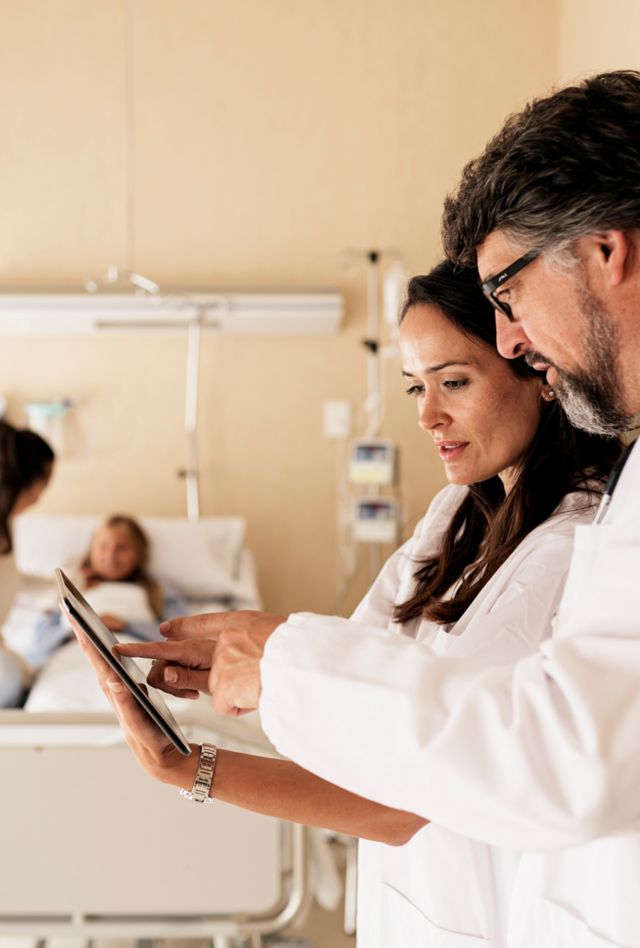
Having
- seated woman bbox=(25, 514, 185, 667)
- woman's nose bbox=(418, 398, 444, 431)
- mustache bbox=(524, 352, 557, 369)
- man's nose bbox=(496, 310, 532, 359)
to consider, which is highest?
man's nose bbox=(496, 310, 532, 359)

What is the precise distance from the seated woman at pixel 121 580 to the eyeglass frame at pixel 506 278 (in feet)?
9.63

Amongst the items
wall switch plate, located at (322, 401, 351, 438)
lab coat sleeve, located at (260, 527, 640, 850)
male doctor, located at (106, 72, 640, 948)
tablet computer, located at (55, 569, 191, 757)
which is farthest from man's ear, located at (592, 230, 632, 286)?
wall switch plate, located at (322, 401, 351, 438)

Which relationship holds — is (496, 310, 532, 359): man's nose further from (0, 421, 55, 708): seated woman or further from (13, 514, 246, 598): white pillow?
(13, 514, 246, 598): white pillow

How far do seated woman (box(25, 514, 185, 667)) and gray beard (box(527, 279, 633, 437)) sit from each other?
9.76ft

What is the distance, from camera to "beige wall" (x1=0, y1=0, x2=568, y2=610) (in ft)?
16.0

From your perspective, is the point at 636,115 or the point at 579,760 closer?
the point at 579,760

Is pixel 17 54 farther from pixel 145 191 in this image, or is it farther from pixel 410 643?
pixel 410 643

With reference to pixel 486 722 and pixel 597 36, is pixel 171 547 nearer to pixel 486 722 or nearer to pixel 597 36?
pixel 597 36

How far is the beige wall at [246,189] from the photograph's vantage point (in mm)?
4879

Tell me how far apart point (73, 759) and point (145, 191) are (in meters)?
3.43

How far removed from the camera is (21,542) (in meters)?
4.50

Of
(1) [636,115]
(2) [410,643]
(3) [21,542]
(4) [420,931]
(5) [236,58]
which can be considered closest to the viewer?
(2) [410,643]

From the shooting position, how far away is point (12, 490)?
122 inches

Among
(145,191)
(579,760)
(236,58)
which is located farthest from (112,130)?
(579,760)
